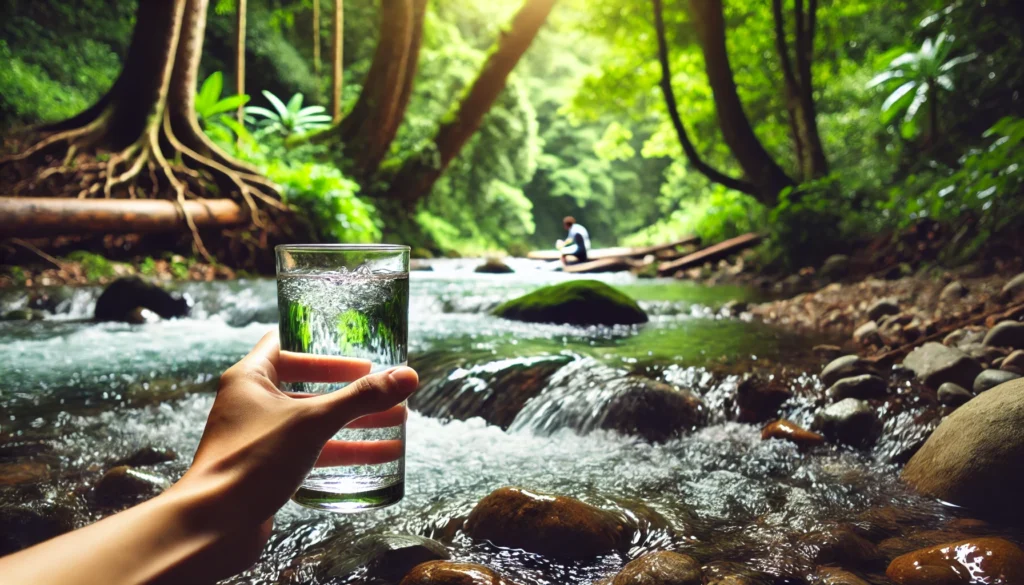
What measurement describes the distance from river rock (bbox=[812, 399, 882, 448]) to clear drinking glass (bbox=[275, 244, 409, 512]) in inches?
102

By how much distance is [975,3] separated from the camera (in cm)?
875

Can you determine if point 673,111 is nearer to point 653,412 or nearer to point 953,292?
point 953,292

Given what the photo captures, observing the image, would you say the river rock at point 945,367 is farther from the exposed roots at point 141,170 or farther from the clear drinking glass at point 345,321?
the exposed roots at point 141,170

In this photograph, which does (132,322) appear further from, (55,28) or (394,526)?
(55,28)

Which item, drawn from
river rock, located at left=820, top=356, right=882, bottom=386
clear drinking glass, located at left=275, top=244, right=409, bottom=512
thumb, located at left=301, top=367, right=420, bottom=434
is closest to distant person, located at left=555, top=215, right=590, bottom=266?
river rock, located at left=820, top=356, right=882, bottom=386

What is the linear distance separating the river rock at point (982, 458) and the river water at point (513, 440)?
0.36ft

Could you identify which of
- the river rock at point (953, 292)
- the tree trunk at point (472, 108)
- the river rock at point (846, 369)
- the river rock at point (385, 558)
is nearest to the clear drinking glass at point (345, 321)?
the river rock at point (385, 558)

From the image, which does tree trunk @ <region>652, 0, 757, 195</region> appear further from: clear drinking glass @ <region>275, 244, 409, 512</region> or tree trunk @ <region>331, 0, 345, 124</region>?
clear drinking glass @ <region>275, 244, 409, 512</region>

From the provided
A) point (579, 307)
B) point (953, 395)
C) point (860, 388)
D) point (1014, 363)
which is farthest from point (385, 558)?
point (579, 307)

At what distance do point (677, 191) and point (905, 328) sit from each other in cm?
2618

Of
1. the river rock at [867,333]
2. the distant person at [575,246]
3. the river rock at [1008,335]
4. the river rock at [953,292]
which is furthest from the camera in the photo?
the distant person at [575,246]

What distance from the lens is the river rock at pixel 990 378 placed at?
3.06 m

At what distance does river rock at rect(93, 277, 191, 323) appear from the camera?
649cm

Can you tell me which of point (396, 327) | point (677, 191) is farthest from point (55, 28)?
point (677, 191)
